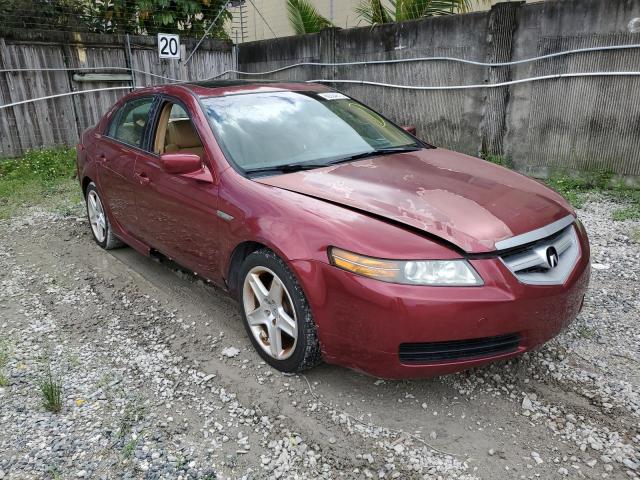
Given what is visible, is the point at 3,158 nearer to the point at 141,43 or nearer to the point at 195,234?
the point at 141,43

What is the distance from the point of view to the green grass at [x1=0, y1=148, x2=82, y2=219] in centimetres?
669

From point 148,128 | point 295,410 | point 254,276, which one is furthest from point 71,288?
point 295,410

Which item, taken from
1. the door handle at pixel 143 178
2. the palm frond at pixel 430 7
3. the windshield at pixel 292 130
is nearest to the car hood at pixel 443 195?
the windshield at pixel 292 130

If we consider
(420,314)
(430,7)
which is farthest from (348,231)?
(430,7)

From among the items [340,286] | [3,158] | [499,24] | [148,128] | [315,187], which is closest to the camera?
[340,286]

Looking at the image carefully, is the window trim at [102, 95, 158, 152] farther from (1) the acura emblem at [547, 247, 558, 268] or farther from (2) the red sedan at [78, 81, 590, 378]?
(1) the acura emblem at [547, 247, 558, 268]

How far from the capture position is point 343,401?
8.54 feet

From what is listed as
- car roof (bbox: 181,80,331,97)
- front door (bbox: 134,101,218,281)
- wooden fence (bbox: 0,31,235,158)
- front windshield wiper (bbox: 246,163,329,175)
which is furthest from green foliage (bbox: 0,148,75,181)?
front windshield wiper (bbox: 246,163,329,175)

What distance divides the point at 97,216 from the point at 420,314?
3.85 meters

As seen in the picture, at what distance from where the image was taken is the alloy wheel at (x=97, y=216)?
4.80m

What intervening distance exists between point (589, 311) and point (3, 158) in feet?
28.7

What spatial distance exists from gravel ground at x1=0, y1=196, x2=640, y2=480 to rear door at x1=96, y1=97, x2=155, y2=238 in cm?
88

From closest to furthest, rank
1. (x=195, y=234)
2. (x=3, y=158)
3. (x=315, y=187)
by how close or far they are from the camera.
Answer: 1. (x=315, y=187)
2. (x=195, y=234)
3. (x=3, y=158)

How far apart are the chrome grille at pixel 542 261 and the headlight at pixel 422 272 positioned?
0.20m
